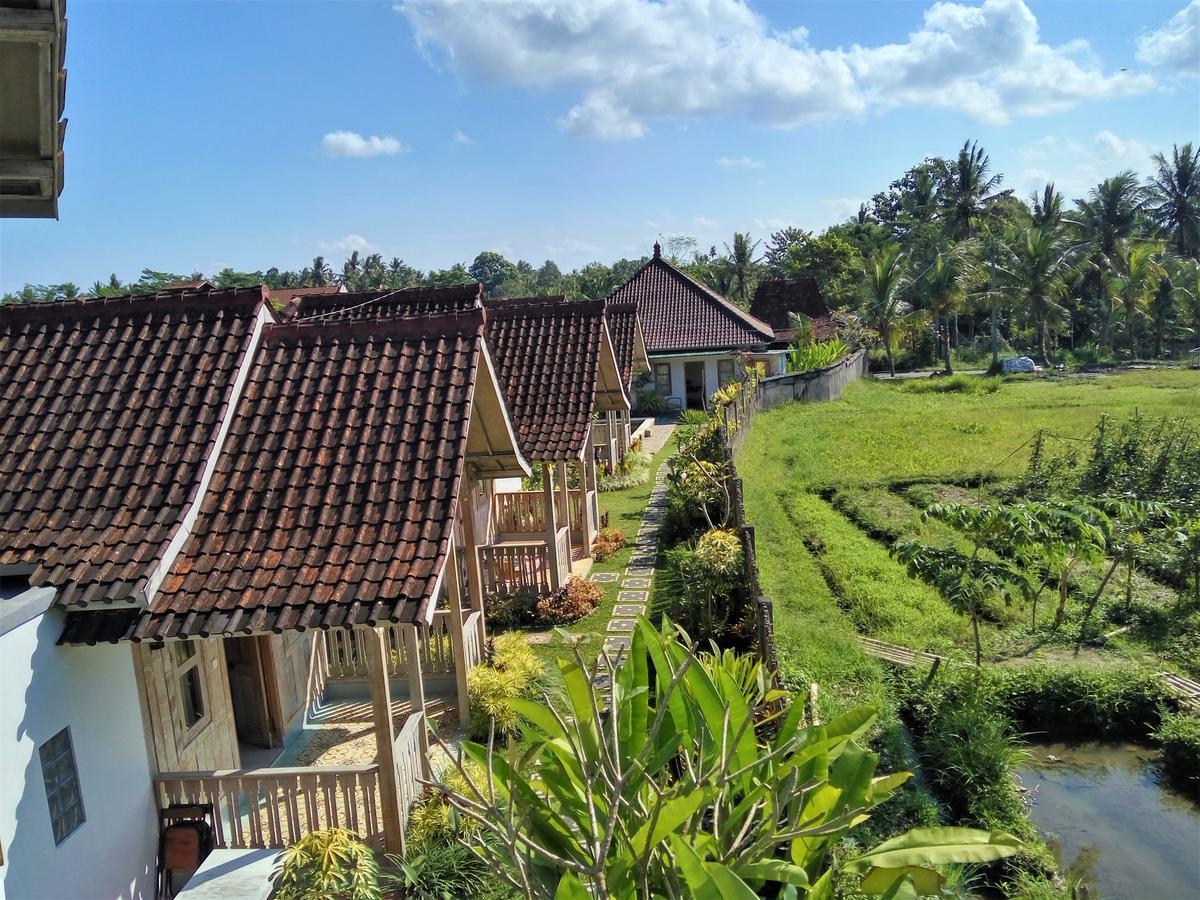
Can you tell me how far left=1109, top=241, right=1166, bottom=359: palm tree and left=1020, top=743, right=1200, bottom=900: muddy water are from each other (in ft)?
146

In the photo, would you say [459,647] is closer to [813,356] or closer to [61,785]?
[61,785]

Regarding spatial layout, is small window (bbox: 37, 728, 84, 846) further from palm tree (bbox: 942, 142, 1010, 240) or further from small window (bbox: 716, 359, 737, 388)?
palm tree (bbox: 942, 142, 1010, 240)

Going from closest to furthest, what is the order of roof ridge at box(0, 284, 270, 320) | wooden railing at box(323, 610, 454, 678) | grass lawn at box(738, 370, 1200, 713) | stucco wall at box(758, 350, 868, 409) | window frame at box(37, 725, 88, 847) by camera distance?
window frame at box(37, 725, 88, 847) < roof ridge at box(0, 284, 270, 320) < wooden railing at box(323, 610, 454, 678) < grass lawn at box(738, 370, 1200, 713) < stucco wall at box(758, 350, 868, 409)

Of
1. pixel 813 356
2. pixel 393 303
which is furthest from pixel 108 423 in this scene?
pixel 813 356

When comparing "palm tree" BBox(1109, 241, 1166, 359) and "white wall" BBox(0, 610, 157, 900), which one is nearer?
"white wall" BBox(0, 610, 157, 900)

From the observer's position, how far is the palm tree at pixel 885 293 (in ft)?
126

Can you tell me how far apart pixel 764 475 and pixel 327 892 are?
15.1 m

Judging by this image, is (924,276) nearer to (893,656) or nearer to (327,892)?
(893,656)

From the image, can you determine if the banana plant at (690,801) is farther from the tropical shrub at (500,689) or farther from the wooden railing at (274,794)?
the tropical shrub at (500,689)

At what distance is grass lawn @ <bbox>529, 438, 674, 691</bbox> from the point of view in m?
11.0

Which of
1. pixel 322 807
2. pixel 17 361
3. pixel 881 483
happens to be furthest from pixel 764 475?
pixel 17 361

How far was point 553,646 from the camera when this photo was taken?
11391mm

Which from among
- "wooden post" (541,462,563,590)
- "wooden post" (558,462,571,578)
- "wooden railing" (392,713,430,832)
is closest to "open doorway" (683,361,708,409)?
"wooden post" (558,462,571,578)

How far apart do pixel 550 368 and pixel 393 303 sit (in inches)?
114
